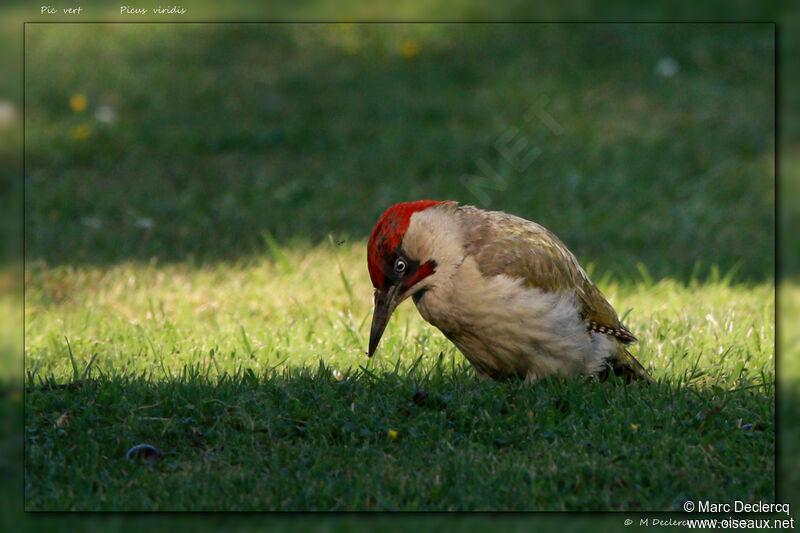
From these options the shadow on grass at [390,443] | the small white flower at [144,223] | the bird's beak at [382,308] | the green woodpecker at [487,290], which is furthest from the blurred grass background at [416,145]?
the bird's beak at [382,308]

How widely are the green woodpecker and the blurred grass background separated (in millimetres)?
1992

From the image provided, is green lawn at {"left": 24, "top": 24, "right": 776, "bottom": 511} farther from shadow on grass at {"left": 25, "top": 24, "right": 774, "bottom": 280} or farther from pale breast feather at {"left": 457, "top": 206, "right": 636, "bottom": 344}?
pale breast feather at {"left": 457, "top": 206, "right": 636, "bottom": 344}

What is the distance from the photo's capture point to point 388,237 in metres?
4.49

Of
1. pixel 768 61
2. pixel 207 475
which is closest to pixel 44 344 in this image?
pixel 207 475

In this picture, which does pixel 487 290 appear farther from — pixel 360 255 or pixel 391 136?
pixel 391 136

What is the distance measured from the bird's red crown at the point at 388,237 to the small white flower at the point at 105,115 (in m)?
6.06

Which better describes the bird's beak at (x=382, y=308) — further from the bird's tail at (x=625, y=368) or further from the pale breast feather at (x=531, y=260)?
the bird's tail at (x=625, y=368)

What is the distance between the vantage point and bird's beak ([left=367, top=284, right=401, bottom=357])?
4609 mm

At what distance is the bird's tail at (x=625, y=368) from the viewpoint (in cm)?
489

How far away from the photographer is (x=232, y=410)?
4375 mm

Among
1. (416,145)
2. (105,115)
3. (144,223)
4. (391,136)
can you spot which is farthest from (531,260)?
(105,115)

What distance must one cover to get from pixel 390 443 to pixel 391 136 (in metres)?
5.87

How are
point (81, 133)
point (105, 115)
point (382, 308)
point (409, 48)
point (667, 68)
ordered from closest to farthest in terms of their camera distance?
point (382, 308) < point (81, 133) < point (105, 115) < point (667, 68) < point (409, 48)

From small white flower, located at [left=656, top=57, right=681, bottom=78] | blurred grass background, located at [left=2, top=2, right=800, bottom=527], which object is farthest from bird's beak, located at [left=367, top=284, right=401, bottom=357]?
small white flower, located at [left=656, top=57, right=681, bottom=78]
